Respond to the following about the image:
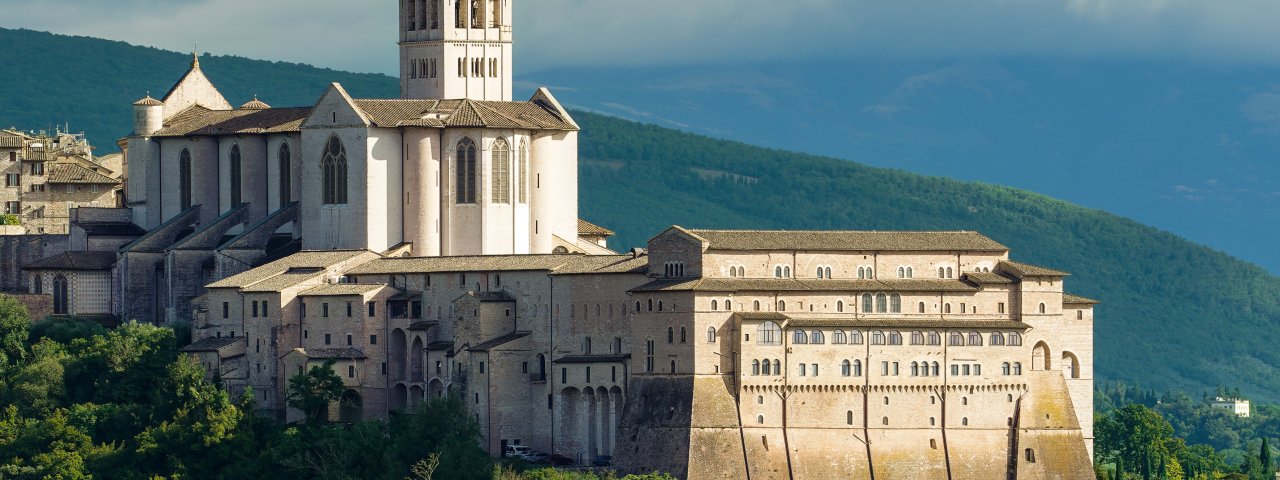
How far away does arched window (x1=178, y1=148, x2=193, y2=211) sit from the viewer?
393 ft

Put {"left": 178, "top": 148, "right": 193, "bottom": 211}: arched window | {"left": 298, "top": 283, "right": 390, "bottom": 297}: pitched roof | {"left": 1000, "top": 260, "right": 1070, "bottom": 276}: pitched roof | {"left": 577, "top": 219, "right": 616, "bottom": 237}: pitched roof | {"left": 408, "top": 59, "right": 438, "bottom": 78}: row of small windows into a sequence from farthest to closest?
{"left": 178, "top": 148, "right": 193, "bottom": 211}: arched window
{"left": 577, "top": 219, "right": 616, "bottom": 237}: pitched roof
{"left": 408, "top": 59, "right": 438, "bottom": 78}: row of small windows
{"left": 298, "top": 283, "right": 390, "bottom": 297}: pitched roof
{"left": 1000, "top": 260, "right": 1070, "bottom": 276}: pitched roof

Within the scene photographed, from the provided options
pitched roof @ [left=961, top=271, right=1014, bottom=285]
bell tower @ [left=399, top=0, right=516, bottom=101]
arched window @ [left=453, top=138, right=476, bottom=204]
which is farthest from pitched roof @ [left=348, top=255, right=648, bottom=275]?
pitched roof @ [left=961, top=271, right=1014, bottom=285]

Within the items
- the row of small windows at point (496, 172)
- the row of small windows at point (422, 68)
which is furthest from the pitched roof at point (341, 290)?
the row of small windows at point (422, 68)

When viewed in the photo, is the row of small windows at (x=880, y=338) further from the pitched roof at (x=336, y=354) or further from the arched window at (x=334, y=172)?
the arched window at (x=334, y=172)

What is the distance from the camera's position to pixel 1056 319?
95.9 meters

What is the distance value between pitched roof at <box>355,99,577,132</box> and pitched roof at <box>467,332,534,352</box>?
12.1m

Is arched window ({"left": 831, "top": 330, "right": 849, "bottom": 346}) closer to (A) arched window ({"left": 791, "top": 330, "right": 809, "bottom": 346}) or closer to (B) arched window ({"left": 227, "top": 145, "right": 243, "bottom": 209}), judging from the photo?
(A) arched window ({"left": 791, "top": 330, "right": 809, "bottom": 346})

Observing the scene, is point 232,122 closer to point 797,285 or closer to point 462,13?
point 462,13

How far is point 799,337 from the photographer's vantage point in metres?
91.8

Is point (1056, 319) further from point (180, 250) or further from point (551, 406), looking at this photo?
point (180, 250)

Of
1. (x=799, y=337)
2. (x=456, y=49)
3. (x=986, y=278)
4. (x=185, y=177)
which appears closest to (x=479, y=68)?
(x=456, y=49)

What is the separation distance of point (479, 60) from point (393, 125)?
7095 mm

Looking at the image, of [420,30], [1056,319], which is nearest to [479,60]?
[420,30]

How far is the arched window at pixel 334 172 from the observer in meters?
108
